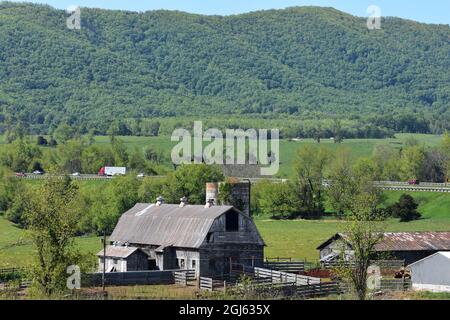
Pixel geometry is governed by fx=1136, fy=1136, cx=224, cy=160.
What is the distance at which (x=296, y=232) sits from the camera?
9131 cm

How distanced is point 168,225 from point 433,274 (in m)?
16.0

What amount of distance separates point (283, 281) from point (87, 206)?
49245 mm

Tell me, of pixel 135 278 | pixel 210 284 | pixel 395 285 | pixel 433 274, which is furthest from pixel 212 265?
pixel 433 274

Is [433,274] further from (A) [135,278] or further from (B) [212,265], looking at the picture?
(A) [135,278]

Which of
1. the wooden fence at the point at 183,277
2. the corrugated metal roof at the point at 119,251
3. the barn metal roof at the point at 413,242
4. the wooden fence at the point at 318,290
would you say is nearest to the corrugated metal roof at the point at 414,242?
the barn metal roof at the point at 413,242

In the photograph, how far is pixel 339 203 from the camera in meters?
105

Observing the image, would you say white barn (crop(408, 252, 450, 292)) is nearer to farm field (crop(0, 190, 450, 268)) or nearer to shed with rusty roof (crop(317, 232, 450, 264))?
shed with rusty roof (crop(317, 232, 450, 264))

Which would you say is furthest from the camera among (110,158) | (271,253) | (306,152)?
(110,158)

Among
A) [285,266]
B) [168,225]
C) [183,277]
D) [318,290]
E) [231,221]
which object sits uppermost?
[231,221]

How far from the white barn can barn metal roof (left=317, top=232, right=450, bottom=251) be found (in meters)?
9.01

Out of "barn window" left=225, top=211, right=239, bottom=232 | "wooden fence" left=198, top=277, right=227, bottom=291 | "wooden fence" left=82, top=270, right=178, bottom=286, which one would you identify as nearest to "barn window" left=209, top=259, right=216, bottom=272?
"barn window" left=225, top=211, right=239, bottom=232

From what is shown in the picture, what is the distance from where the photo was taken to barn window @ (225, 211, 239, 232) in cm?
6066
